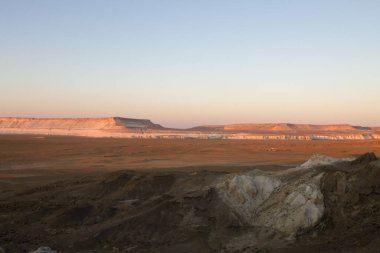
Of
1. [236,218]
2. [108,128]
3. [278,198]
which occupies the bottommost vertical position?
[236,218]

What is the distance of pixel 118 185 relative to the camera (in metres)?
17.3

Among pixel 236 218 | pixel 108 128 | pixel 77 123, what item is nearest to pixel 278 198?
pixel 236 218

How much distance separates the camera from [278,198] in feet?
38.1

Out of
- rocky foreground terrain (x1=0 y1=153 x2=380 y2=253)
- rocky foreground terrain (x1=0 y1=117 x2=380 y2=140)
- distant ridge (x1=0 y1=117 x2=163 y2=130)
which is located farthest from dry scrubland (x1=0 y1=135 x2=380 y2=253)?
distant ridge (x1=0 y1=117 x2=163 y2=130)

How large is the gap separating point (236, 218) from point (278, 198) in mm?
1099

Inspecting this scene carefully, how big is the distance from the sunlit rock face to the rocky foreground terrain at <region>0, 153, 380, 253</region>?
23 millimetres

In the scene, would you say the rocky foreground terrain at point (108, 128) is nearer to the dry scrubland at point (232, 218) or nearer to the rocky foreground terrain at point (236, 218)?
the dry scrubland at point (232, 218)

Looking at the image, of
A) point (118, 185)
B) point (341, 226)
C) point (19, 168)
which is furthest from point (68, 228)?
point (19, 168)

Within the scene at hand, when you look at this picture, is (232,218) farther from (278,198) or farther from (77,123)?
(77,123)

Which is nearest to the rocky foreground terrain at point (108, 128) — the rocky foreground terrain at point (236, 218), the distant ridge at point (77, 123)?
the distant ridge at point (77, 123)

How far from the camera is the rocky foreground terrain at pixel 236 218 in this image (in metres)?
10.2

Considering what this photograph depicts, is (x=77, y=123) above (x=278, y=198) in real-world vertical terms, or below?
above

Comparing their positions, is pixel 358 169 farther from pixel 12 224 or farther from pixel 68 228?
pixel 12 224

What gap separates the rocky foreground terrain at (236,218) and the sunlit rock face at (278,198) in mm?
23
